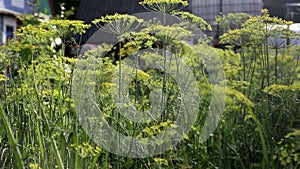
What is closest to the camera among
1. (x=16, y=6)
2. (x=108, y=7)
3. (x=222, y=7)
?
(x=108, y=7)

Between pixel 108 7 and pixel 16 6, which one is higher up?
pixel 16 6

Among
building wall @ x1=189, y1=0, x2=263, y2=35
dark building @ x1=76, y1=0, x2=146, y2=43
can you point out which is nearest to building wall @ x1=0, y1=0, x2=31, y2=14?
dark building @ x1=76, y1=0, x2=146, y2=43

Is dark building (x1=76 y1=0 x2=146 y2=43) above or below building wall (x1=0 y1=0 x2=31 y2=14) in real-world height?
below

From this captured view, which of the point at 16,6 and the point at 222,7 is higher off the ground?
the point at 16,6

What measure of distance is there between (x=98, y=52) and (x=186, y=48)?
0.30 m

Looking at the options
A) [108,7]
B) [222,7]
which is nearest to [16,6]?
[108,7]

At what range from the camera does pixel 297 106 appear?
55.8 inches

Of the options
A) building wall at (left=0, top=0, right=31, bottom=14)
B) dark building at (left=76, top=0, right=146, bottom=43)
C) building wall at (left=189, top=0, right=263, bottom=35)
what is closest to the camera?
dark building at (left=76, top=0, right=146, bottom=43)

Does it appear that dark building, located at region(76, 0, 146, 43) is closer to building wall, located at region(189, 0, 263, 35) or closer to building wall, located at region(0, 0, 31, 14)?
building wall, located at region(189, 0, 263, 35)

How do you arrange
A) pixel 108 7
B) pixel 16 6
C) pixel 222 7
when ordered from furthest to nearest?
pixel 16 6 → pixel 222 7 → pixel 108 7

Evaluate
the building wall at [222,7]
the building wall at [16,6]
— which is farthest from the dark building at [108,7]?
the building wall at [16,6]

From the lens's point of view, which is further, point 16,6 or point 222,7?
point 16,6

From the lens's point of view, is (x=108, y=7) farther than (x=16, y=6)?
No

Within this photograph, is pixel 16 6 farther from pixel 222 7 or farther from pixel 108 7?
pixel 222 7
